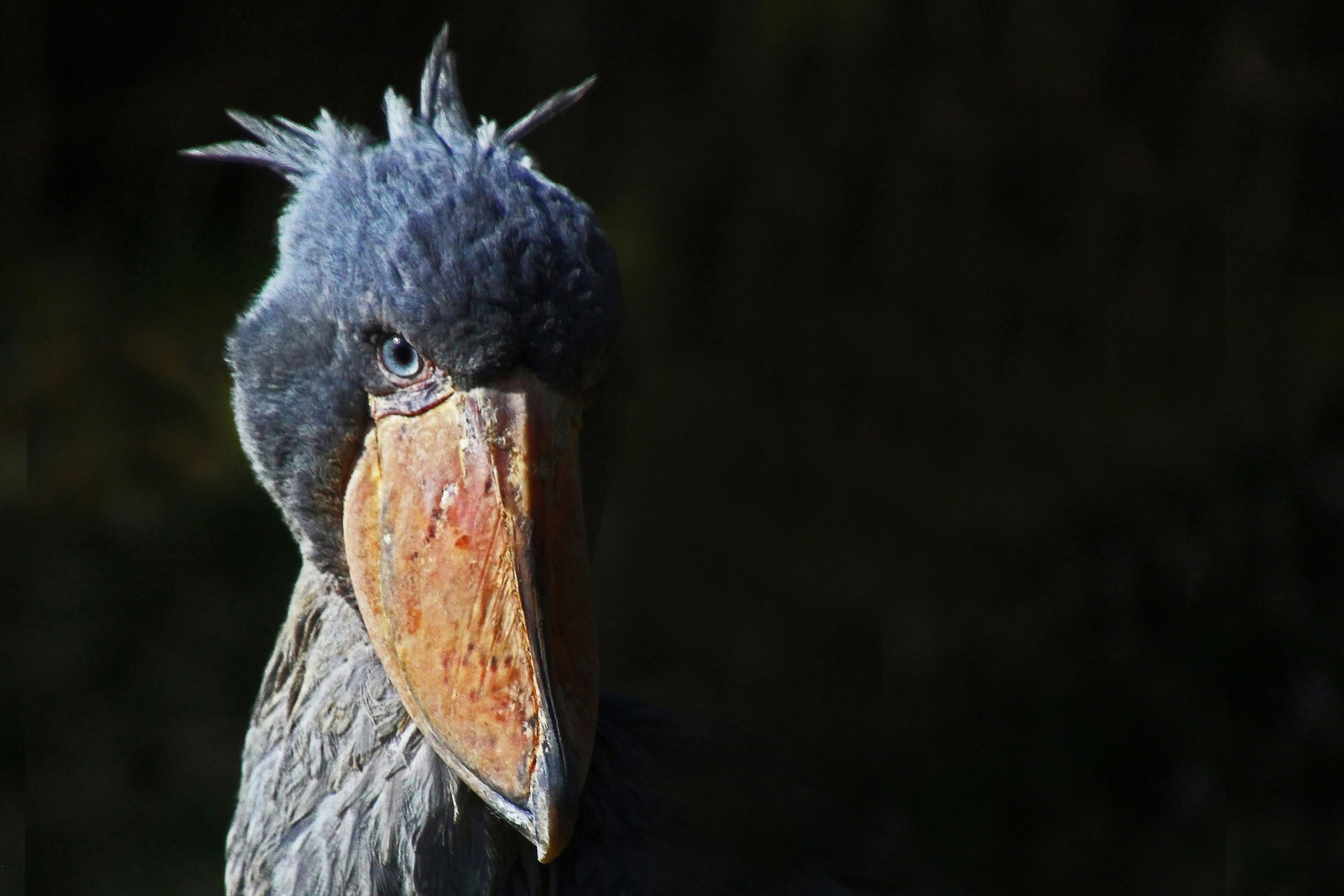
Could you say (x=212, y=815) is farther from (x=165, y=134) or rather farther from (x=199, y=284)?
(x=165, y=134)

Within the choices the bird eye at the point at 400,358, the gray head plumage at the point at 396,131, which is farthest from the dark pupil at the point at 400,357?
the gray head plumage at the point at 396,131

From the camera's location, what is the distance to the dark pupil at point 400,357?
1323 mm

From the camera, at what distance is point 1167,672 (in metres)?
3.15

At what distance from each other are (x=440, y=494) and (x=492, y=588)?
4.5 inches

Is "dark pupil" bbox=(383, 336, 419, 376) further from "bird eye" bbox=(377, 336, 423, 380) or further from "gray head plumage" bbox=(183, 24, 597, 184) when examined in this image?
"gray head plumage" bbox=(183, 24, 597, 184)

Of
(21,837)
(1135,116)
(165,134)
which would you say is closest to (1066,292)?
(1135,116)

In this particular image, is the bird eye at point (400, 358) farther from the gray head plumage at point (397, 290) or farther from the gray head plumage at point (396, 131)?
the gray head plumage at point (396, 131)

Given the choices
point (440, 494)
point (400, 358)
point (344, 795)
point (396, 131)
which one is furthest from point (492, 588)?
point (396, 131)

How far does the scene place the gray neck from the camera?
1.46 meters

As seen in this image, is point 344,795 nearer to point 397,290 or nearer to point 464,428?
point 464,428

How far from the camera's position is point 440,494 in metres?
1.29

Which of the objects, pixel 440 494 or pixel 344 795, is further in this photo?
pixel 344 795

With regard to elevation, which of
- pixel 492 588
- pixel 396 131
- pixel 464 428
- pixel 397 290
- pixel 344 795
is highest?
pixel 396 131

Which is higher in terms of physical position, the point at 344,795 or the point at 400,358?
the point at 400,358
